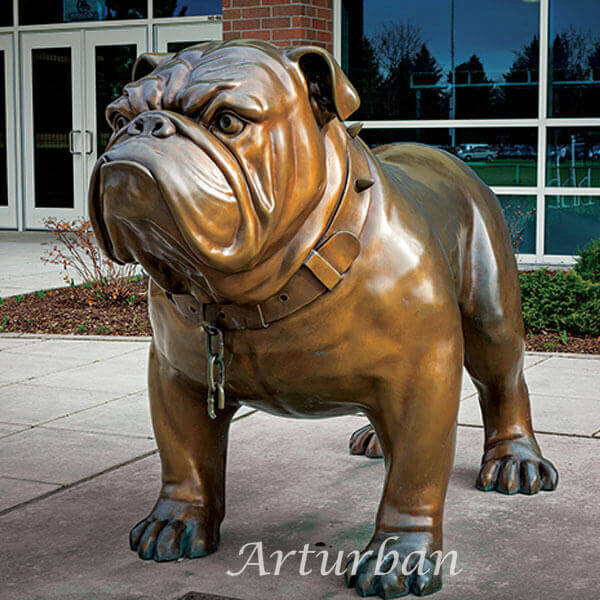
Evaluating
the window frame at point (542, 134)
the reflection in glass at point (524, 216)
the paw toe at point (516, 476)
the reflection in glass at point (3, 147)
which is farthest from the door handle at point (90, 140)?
the paw toe at point (516, 476)

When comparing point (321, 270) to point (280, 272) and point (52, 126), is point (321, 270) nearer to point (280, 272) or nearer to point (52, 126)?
point (280, 272)

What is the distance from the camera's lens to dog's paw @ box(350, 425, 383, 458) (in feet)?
14.8

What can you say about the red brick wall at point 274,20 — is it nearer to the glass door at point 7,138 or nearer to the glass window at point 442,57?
the glass window at point 442,57

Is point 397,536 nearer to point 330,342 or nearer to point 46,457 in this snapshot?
point 330,342

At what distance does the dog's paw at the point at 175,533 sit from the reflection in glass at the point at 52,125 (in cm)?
1271

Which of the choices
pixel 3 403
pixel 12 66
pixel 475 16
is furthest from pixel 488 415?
pixel 12 66

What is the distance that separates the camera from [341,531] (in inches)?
Answer: 141

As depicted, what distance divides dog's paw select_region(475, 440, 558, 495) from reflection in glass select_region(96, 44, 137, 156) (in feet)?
39.7

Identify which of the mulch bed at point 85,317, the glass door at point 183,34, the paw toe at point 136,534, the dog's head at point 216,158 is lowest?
the paw toe at point 136,534

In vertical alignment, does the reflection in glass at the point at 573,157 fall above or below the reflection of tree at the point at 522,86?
below

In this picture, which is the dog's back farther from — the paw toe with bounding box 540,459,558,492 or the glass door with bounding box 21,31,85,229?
the glass door with bounding box 21,31,85,229

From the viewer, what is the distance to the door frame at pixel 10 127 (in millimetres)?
15773

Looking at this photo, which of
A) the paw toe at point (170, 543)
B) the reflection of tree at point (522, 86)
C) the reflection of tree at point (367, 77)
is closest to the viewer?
the paw toe at point (170, 543)

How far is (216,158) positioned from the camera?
254 centimetres
